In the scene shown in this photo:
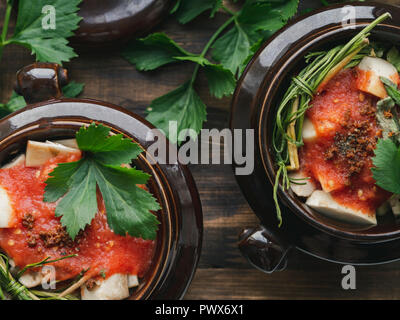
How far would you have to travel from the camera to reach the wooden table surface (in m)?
1.72

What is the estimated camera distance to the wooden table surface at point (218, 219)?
5.66 feet

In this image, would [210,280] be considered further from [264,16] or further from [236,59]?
[264,16]

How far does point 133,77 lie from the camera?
1.77 meters

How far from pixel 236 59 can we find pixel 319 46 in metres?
0.39

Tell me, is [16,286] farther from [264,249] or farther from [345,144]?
[345,144]

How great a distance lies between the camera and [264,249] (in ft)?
4.53

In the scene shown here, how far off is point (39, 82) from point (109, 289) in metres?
0.63

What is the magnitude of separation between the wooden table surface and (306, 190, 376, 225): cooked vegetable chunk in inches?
13.8

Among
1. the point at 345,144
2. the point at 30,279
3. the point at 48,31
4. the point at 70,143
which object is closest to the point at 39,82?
the point at 70,143

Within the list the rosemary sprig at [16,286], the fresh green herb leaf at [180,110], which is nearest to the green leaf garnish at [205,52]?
the fresh green herb leaf at [180,110]

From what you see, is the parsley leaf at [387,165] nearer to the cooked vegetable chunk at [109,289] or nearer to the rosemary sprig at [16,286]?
the cooked vegetable chunk at [109,289]

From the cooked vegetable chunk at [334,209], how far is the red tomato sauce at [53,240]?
0.49 meters
